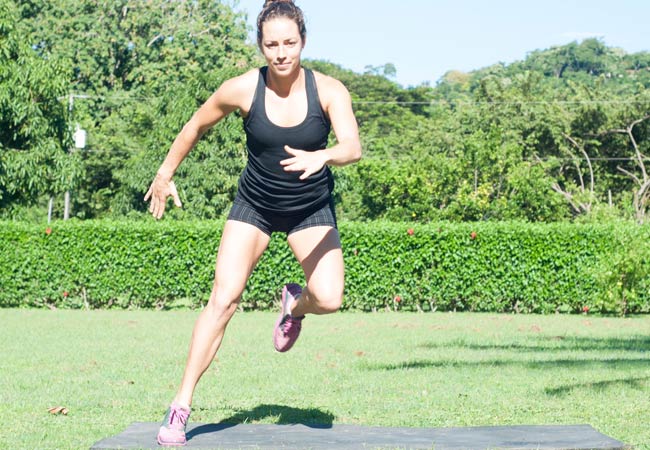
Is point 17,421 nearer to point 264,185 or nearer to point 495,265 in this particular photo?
point 264,185

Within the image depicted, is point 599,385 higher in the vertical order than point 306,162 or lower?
lower

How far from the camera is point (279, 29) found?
18.1 feet

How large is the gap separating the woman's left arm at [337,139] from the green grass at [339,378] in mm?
2430

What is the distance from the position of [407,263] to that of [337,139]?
16655 mm

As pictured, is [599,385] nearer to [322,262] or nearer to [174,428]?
[322,262]

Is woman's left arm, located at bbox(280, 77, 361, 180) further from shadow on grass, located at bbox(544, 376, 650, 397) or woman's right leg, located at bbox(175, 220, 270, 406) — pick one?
shadow on grass, located at bbox(544, 376, 650, 397)

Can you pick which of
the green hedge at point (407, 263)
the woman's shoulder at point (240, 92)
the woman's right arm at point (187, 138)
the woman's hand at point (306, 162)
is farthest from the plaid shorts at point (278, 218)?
the green hedge at point (407, 263)

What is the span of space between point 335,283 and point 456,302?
1661cm

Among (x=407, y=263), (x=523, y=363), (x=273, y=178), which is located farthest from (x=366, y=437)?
(x=407, y=263)

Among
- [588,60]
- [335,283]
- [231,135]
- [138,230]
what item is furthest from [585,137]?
[588,60]

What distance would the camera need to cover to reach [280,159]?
→ 222 inches

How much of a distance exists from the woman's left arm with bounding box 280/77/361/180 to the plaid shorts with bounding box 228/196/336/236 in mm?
517

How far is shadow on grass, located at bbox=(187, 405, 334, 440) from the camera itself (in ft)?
21.0

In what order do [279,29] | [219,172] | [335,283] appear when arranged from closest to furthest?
[279,29], [335,283], [219,172]
